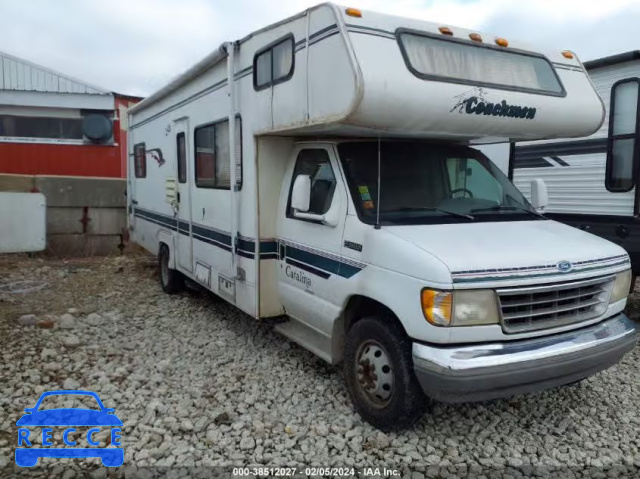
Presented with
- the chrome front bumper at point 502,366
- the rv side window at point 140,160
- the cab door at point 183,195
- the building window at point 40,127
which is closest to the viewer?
the chrome front bumper at point 502,366

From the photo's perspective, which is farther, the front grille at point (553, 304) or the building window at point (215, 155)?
the building window at point (215, 155)

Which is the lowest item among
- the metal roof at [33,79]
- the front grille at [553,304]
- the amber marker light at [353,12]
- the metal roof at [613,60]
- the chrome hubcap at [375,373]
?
the chrome hubcap at [375,373]

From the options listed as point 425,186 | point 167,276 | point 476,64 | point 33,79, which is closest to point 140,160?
point 167,276

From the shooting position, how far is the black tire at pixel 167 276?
7.18 m

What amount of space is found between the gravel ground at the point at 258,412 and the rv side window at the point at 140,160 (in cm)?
305

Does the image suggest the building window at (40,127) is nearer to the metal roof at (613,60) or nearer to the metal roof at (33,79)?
the metal roof at (33,79)

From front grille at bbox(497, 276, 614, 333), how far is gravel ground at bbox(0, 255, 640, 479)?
33.3 inches

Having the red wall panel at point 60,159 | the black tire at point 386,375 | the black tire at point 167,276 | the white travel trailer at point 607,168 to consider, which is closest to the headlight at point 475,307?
the black tire at point 386,375

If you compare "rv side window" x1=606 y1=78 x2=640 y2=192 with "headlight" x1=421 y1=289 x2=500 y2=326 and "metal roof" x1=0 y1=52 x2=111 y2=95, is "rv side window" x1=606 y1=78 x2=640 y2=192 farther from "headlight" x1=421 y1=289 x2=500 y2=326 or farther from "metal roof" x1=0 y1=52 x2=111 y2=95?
"metal roof" x1=0 y1=52 x2=111 y2=95

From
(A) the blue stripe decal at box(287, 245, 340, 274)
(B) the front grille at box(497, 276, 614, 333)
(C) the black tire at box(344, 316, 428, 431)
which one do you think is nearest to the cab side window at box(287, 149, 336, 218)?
(A) the blue stripe decal at box(287, 245, 340, 274)

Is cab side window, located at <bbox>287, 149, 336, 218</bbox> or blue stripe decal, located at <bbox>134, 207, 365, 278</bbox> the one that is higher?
cab side window, located at <bbox>287, 149, 336, 218</bbox>

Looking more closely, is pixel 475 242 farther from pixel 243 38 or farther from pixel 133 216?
pixel 133 216

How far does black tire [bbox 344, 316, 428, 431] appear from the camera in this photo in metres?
3.36

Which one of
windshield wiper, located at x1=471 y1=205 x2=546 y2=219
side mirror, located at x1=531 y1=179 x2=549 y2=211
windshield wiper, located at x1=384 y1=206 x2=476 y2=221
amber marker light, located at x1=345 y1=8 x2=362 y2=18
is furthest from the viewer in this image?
side mirror, located at x1=531 y1=179 x2=549 y2=211
